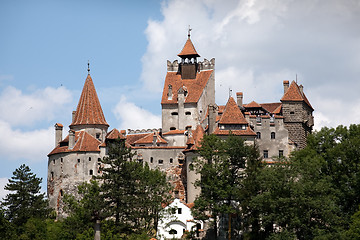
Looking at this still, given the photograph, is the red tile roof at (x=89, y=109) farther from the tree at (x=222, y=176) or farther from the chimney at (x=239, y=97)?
the tree at (x=222, y=176)

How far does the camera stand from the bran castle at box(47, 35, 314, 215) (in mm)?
94625

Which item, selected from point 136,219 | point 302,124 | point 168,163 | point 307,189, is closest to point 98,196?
point 136,219

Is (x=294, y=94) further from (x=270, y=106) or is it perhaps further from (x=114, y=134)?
(x=114, y=134)

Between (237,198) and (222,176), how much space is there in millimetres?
2947

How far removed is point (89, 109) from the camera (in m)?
104

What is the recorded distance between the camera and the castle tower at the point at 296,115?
97438mm

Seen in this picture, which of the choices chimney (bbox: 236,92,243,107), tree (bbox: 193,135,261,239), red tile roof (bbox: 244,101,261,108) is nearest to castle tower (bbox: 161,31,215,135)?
chimney (bbox: 236,92,243,107)

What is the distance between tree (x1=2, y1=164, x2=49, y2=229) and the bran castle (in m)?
6.97

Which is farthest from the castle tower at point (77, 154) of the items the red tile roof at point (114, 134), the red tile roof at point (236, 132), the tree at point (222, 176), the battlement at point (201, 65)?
the tree at point (222, 176)

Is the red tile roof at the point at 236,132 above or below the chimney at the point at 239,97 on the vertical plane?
below

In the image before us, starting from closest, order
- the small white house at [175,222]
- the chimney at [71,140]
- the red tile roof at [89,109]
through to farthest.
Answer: the small white house at [175,222] < the chimney at [71,140] < the red tile roof at [89,109]

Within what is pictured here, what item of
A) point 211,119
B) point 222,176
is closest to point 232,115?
point 211,119

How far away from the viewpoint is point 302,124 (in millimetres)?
97812

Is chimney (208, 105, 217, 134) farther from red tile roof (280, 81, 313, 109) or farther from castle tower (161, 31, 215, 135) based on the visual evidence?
red tile roof (280, 81, 313, 109)
